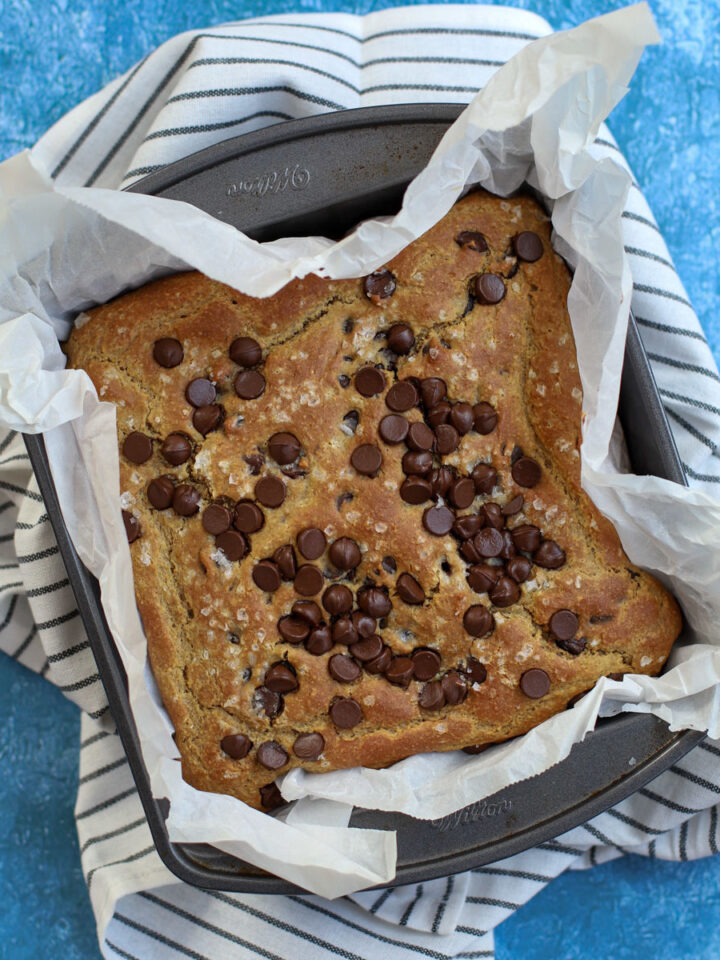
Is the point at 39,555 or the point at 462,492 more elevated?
the point at 462,492

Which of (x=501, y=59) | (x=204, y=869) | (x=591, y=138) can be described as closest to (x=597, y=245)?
(x=591, y=138)

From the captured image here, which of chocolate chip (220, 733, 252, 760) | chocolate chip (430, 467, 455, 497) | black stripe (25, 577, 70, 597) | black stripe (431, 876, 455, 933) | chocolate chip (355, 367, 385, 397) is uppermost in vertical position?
chocolate chip (355, 367, 385, 397)

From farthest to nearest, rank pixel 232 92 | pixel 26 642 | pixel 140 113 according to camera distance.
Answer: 1. pixel 26 642
2. pixel 140 113
3. pixel 232 92

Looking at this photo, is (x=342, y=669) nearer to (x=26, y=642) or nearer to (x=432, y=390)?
(x=432, y=390)

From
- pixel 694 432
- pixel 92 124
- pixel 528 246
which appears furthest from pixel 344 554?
pixel 92 124

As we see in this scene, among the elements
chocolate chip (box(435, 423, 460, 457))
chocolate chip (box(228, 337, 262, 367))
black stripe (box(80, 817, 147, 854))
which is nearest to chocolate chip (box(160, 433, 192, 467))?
chocolate chip (box(228, 337, 262, 367))

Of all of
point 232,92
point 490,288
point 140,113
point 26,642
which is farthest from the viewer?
point 26,642

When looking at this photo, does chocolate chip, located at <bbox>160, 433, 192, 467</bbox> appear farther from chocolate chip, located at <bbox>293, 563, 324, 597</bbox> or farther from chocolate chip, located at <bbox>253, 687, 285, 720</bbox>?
chocolate chip, located at <bbox>253, 687, 285, 720</bbox>
